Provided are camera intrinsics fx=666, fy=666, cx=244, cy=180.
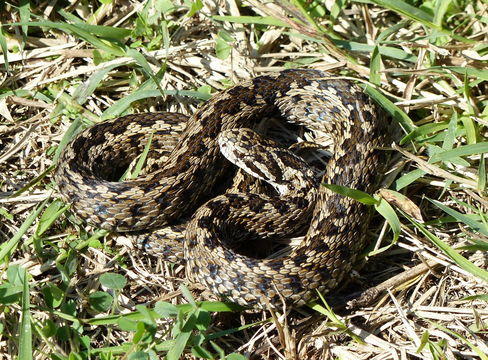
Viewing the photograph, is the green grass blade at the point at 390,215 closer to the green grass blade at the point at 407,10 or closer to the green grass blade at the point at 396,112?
the green grass blade at the point at 396,112

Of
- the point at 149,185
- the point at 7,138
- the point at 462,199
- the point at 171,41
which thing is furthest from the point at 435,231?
the point at 7,138

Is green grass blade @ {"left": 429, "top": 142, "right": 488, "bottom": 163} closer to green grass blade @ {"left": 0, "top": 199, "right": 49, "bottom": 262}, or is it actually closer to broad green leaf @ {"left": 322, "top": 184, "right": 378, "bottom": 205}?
broad green leaf @ {"left": 322, "top": 184, "right": 378, "bottom": 205}

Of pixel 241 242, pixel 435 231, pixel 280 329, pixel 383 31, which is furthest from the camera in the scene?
pixel 383 31

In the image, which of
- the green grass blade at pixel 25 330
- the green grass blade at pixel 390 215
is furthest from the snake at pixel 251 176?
the green grass blade at pixel 25 330

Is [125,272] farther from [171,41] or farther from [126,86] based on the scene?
[171,41]

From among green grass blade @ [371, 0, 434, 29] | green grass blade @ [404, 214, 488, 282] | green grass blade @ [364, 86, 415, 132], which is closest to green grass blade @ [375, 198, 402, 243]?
green grass blade @ [404, 214, 488, 282]

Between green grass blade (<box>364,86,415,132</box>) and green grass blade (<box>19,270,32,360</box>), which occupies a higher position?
green grass blade (<box>364,86,415,132</box>)
